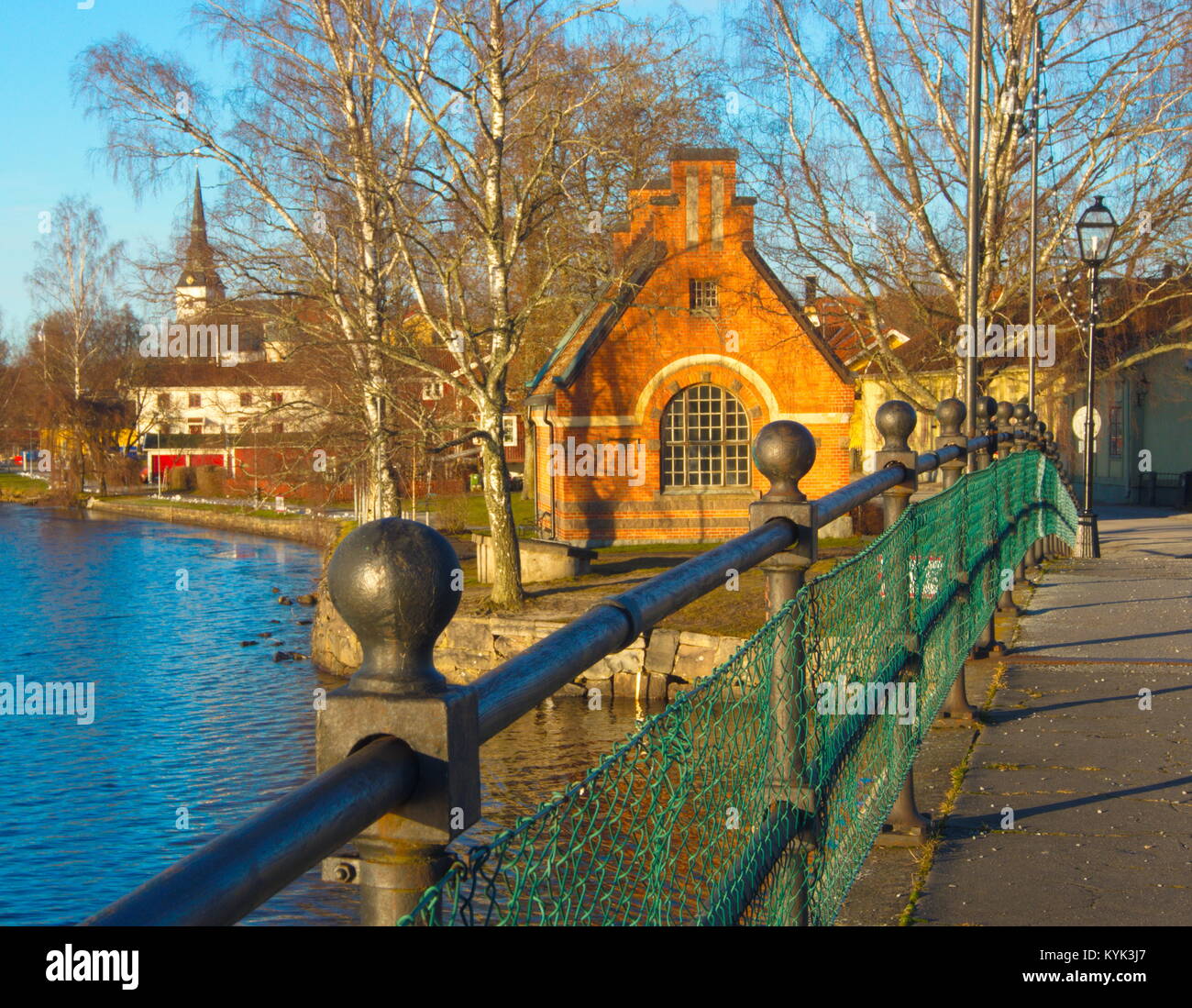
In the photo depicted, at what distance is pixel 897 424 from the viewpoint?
5.73 meters

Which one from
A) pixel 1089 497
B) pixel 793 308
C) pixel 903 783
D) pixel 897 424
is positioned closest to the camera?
pixel 903 783

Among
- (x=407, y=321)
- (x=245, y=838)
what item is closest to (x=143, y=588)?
(x=407, y=321)

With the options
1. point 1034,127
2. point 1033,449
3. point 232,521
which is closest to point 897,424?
point 1033,449

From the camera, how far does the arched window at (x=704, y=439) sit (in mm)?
28844

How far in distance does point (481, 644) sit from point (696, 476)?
9808 mm

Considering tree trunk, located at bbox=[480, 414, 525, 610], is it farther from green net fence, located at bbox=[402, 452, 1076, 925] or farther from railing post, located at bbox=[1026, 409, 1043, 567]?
green net fence, located at bbox=[402, 452, 1076, 925]

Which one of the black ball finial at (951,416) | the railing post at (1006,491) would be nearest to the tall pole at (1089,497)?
the railing post at (1006,491)

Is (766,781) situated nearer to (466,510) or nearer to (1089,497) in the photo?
(1089,497)

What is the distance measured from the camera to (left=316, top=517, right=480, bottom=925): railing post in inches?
57.2

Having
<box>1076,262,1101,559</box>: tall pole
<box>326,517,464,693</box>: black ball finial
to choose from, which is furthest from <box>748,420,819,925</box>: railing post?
<box>1076,262,1101,559</box>: tall pole

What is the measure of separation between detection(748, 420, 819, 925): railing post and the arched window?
996 inches

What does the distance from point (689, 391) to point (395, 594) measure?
90.6ft
